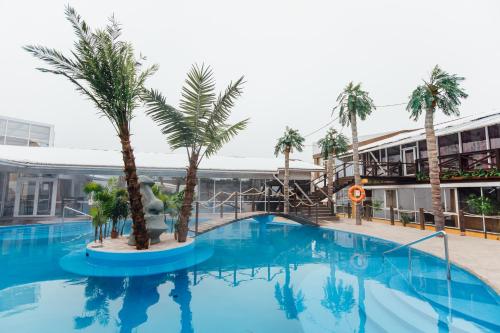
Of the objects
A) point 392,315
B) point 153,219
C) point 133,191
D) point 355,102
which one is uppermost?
point 355,102

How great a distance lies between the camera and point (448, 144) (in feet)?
55.5

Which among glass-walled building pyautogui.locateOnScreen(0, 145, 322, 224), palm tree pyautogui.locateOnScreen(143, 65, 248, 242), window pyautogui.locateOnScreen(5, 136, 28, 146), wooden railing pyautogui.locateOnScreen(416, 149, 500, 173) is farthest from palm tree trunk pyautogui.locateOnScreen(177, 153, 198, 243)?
window pyautogui.locateOnScreen(5, 136, 28, 146)

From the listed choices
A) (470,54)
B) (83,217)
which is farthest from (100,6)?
(470,54)

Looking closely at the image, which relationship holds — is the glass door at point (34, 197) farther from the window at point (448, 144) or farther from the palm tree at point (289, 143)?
the window at point (448, 144)

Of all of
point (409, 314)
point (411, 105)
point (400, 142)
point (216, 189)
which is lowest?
point (409, 314)

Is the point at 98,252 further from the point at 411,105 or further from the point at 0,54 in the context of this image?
the point at 411,105

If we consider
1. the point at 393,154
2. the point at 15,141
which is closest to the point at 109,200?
the point at 393,154

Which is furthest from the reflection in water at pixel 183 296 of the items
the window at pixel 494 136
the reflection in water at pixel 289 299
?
the window at pixel 494 136

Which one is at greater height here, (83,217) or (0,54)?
(0,54)

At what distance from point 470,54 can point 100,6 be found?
2187 cm

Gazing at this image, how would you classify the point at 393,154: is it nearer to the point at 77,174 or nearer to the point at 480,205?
the point at 480,205

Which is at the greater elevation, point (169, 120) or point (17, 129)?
point (17, 129)

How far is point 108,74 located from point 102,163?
11.6m

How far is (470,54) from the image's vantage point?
16375 mm
